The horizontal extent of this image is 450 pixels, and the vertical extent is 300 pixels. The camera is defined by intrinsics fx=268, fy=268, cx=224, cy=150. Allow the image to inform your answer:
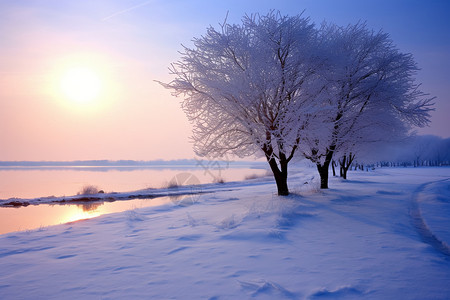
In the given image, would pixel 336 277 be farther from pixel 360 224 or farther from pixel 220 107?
pixel 220 107

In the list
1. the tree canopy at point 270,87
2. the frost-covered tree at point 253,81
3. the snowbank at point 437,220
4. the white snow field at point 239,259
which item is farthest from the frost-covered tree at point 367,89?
the white snow field at point 239,259

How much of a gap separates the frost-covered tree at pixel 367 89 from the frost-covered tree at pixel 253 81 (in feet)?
8.94

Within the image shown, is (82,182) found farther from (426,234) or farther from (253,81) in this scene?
(426,234)

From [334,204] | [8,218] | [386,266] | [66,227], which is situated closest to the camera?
[386,266]

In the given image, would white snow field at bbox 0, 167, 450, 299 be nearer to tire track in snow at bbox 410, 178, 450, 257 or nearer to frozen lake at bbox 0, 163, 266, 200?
tire track in snow at bbox 410, 178, 450, 257

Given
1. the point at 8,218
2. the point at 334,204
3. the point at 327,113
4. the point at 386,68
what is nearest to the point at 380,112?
Result: the point at 386,68

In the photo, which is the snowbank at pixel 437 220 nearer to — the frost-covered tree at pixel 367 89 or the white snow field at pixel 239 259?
the white snow field at pixel 239 259

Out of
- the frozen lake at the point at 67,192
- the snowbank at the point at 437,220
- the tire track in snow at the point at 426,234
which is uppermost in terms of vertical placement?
the snowbank at the point at 437,220

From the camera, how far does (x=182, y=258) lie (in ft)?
18.5

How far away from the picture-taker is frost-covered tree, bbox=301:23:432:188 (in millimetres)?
15922

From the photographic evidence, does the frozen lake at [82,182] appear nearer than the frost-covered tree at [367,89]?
No

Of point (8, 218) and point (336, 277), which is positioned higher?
point (336, 277)

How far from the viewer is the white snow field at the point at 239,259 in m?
4.12

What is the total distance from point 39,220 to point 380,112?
21135 mm
